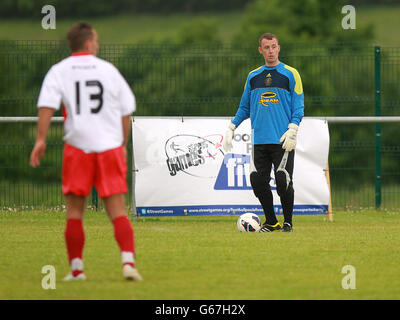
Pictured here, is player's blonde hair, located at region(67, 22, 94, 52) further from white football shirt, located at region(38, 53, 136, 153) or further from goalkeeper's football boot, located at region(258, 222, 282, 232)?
goalkeeper's football boot, located at region(258, 222, 282, 232)

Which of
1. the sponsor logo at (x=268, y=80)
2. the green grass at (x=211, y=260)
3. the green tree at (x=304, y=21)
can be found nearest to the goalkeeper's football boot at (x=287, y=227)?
the green grass at (x=211, y=260)

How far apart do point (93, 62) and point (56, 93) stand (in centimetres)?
36

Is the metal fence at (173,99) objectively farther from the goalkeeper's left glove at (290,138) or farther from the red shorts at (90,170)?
the red shorts at (90,170)

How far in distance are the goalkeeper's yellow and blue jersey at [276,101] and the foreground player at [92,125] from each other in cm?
377

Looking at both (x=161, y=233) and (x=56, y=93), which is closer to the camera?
(x=56, y=93)

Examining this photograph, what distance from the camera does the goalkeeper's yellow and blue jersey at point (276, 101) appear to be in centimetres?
1013

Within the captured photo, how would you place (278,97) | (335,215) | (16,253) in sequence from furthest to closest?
(335,215) → (278,97) → (16,253)

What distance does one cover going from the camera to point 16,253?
27.4 ft

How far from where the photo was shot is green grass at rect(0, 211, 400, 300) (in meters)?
6.16

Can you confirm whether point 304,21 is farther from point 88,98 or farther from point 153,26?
point 88,98

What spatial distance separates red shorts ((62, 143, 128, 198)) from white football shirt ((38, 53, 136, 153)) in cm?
5

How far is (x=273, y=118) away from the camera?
1018 centimetres
